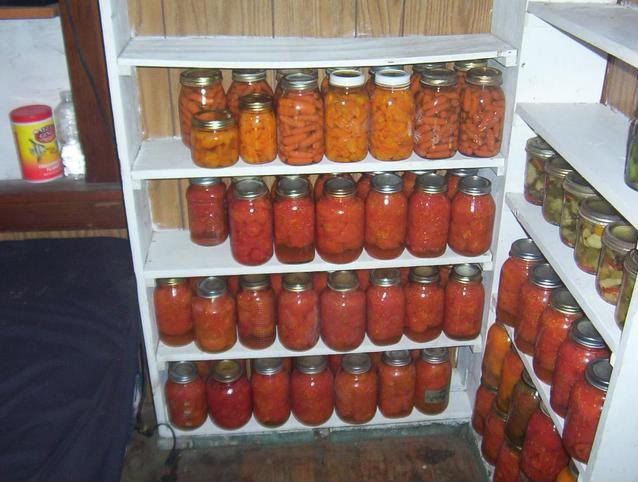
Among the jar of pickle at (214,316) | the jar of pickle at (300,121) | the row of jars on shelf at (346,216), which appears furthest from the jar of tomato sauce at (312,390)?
the jar of pickle at (300,121)

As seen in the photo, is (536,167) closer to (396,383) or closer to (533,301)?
(533,301)

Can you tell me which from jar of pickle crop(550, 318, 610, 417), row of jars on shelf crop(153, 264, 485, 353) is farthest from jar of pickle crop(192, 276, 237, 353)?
jar of pickle crop(550, 318, 610, 417)

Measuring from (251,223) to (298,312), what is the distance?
263mm

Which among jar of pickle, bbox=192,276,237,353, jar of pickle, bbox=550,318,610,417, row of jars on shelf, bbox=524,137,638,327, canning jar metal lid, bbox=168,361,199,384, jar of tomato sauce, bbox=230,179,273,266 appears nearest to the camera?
row of jars on shelf, bbox=524,137,638,327

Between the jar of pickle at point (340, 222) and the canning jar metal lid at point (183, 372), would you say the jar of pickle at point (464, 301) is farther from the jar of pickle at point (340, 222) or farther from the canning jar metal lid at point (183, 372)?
the canning jar metal lid at point (183, 372)

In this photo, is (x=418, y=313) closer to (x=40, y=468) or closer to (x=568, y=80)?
(x=568, y=80)

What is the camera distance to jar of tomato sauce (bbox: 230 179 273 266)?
1483 mm

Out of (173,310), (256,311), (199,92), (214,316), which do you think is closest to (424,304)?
(256,311)

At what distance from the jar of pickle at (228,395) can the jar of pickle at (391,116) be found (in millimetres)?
686

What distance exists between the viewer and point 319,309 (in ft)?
5.41

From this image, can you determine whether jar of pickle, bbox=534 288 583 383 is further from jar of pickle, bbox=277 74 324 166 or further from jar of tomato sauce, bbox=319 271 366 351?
jar of pickle, bbox=277 74 324 166

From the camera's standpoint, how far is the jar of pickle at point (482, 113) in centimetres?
143

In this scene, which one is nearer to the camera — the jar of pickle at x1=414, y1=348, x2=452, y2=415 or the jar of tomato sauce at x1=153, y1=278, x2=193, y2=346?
the jar of tomato sauce at x1=153, y1=278, x2=193, y2=346

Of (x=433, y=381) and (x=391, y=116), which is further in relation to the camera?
(x=433, y=381)
